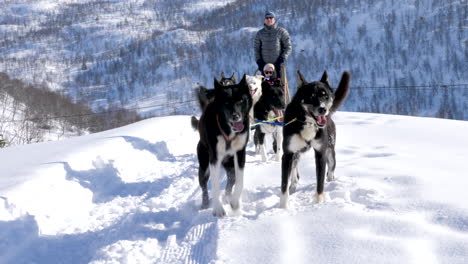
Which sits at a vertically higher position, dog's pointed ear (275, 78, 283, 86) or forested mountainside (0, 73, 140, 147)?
dog's pointed ear (275, 78, 283, 86)

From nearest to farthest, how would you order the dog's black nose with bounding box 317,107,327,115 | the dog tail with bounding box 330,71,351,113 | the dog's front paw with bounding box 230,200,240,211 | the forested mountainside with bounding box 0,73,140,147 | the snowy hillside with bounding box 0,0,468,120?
the dog's black nose with bounding box 317,107,327,115 < the dog's front paw with bounding box 230,200,240,211 < the dog tail with bounding box 330,71,351,113 < the forested mountainside with bounding box 0,73,140,147 < the snowy hillside with bounding box 0,0,468,120

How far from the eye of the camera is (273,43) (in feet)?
22.4

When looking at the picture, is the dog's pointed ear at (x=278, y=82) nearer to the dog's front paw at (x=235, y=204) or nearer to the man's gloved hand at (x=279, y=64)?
the man's gloved hand at (x=279, y=64)

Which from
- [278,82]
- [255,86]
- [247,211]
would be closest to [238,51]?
[278,82]

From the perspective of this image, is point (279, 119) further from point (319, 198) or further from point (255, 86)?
point (319, 198)

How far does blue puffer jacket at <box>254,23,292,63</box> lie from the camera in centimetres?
683

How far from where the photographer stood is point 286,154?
12.1ft

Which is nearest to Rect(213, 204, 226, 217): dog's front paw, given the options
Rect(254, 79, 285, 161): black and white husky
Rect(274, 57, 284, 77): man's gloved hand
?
Rect(254, 79, 285, 161): black and white husky

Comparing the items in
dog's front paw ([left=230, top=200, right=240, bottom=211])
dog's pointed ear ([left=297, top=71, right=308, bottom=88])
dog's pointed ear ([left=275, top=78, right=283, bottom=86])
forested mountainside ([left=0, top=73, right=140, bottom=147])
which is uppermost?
dog's pointed ear ([left=297, top=71, right=308, bottom=88])

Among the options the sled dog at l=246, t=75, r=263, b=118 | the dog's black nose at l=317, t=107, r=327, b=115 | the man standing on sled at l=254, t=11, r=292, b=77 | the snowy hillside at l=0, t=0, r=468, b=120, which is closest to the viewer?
the dog's black nose at l=317, t=107, r=327, b=115

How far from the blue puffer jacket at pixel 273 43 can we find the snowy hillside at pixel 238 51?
198 feet

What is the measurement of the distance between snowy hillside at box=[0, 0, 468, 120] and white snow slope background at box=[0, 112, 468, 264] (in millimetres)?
62192

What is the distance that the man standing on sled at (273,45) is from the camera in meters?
6.83

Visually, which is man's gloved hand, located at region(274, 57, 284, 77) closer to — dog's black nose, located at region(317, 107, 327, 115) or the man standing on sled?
the man standing on sled
